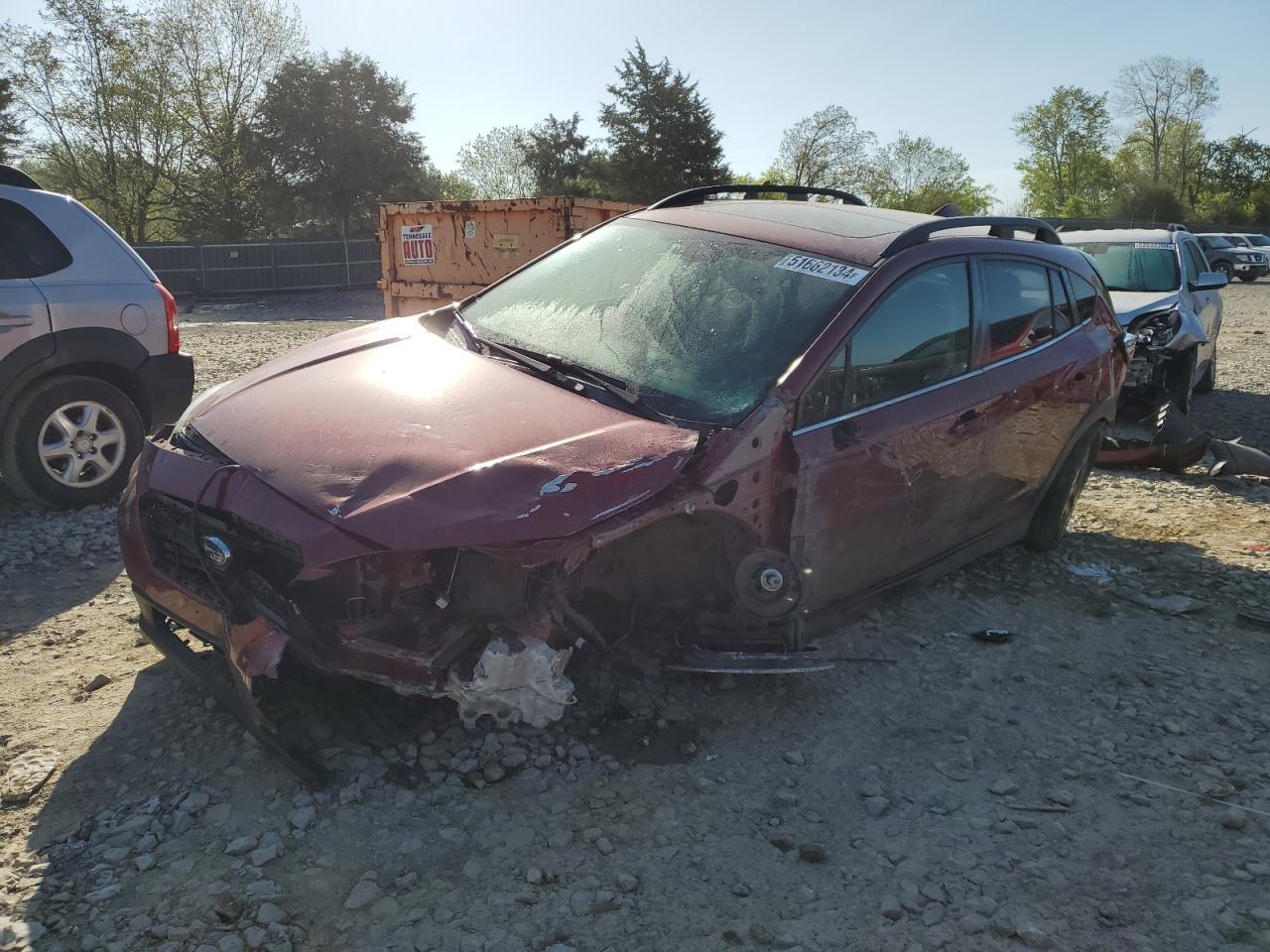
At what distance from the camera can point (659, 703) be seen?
3.54m

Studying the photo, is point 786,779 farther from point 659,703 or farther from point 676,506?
point 676,506

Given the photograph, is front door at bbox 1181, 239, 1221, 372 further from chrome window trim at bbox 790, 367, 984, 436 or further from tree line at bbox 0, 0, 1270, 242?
tree line at bbox 0, 0, 1270, 242

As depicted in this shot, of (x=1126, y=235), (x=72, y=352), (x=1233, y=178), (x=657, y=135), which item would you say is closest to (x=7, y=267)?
(x=72, y=352)

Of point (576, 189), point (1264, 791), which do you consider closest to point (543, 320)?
point (1264, 791)

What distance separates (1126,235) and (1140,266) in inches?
29.1

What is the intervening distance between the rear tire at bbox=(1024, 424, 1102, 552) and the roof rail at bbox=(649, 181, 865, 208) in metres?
1.79

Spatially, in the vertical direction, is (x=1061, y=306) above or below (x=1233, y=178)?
below

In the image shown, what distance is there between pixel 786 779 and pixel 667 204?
117 inches

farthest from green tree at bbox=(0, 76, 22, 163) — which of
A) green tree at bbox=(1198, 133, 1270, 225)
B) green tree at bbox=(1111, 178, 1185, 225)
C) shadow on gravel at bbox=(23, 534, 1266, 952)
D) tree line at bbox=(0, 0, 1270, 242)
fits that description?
green tree at bbox=(1198, 133, 1270, 225)

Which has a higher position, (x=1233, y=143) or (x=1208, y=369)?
(x=1233, y=143)

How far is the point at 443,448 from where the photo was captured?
291 cm

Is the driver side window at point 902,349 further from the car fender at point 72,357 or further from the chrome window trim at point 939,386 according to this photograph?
the car fender at point 72,357

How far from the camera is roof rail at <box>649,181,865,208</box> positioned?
16.1ft

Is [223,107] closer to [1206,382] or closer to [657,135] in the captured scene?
[657,135]
